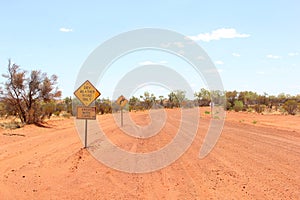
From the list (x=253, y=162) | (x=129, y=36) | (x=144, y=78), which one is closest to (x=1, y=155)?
(x=253, y=162)

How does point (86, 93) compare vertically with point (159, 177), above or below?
above

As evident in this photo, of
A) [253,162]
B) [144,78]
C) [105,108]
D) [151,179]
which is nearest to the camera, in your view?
[151,179]

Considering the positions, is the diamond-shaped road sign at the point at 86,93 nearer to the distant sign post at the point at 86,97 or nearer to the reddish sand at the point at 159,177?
the distant sign post at the point at 86,97

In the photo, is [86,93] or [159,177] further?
[86,93]

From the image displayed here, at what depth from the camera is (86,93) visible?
48.7 ft

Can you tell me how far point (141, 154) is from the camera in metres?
13.1

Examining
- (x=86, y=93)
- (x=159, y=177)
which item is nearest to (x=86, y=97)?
(x=86, y=93)

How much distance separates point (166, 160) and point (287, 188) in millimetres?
4567

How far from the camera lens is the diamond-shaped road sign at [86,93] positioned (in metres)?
14.7

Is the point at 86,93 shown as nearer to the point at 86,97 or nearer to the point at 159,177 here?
the point at 86,97

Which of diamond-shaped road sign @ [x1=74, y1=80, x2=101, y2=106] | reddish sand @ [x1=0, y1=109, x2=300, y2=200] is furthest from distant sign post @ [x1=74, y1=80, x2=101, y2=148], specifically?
reddish sand @ [x1=0, y1=109, x2=300, y2=200]

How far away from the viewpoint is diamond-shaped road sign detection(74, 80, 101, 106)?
14.7 meters

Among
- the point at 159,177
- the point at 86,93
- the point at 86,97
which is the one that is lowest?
the point at 159,177

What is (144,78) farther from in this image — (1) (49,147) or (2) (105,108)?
(2) (105,108)
